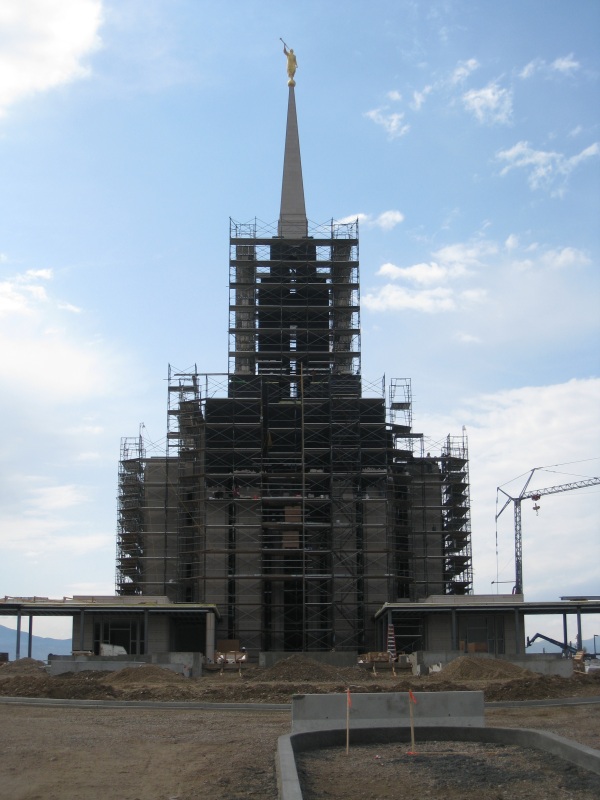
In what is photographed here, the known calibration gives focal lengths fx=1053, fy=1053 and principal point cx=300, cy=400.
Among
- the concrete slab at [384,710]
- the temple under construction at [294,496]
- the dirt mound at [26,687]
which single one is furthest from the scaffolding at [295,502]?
the concrete slab at [384,710]

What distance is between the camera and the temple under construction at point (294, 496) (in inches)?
2931

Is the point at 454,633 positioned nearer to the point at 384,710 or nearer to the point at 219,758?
the point at 384,710

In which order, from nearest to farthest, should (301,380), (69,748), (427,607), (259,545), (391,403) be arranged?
(69,748) → (427,607) → (259,545) → (301,380) → (391,403)

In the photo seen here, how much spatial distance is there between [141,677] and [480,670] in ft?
50.2

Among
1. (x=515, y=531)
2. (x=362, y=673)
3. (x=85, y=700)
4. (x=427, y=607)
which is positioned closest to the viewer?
(x=85, y=700)

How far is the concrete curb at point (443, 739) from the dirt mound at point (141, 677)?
2413 centimetres

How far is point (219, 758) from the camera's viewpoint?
20.9 metres

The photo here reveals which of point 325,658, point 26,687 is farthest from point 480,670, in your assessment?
point 26,687

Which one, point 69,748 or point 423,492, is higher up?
point 423,492

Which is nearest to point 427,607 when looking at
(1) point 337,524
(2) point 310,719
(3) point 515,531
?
(1) point 337,524

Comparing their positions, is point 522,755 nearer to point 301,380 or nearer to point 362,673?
point 362,673

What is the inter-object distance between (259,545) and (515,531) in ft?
180

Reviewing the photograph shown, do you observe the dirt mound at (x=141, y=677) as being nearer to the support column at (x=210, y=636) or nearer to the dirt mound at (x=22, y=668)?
the dirt mound at (x=22, y=668)

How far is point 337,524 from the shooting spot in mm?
74875
